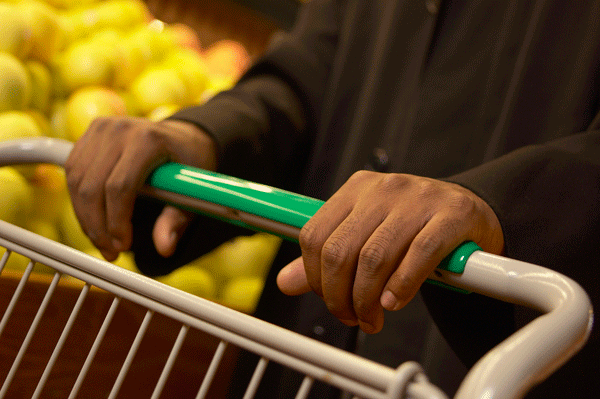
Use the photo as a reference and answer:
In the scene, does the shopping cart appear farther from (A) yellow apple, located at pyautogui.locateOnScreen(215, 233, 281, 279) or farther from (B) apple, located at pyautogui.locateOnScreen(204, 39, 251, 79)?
(B) apple, located at pyautogui.locateOnScreen(204, 39, 251, 79)

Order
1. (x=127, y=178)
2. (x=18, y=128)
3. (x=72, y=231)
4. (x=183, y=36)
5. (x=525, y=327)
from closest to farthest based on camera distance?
(x=525, y=327) → (x=127, y=178) → (x=18, y=128) → (x=72, y=231) → (x=183, y=36)

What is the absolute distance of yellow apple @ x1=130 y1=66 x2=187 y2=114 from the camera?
45.6 inches

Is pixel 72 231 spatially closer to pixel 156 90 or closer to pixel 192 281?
pixel 192 281

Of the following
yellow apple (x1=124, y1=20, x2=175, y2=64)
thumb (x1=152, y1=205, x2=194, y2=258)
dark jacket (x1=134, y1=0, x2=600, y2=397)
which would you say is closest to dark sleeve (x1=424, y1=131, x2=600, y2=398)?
dark jacket (x1=134, y1=0, x2=600, y2=397)

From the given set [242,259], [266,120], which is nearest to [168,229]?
[266,120]

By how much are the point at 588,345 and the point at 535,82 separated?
36 cm

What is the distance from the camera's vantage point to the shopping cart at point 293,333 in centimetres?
21

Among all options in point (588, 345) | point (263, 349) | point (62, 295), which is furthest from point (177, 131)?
point (588, 345)

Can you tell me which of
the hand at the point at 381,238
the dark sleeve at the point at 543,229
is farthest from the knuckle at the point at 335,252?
the dark sleeve at the point at 543,229

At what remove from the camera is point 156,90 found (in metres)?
1.16

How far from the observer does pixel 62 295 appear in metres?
0.59

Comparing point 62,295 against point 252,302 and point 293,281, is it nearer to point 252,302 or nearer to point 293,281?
point 293,281

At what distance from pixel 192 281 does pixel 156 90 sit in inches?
19.1

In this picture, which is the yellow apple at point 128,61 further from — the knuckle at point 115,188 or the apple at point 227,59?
the knuckle at point 115,188
